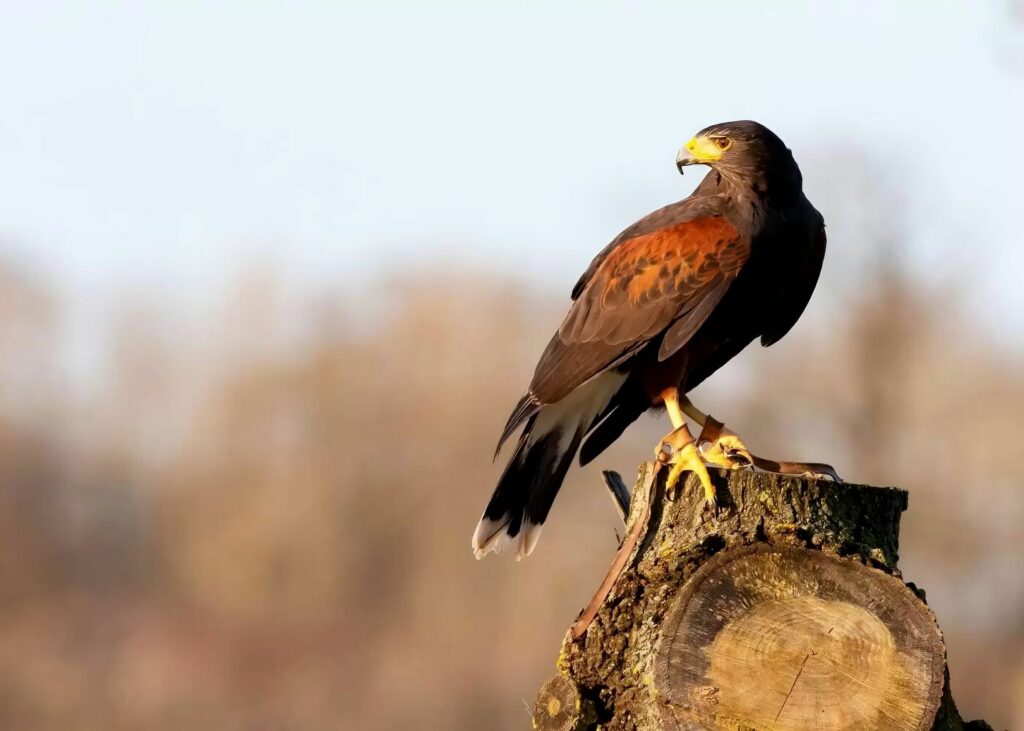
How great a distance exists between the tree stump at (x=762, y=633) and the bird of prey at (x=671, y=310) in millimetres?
743

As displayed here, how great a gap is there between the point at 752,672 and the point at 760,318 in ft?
6.48

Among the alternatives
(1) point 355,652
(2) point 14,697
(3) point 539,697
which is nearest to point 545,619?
(1) point 355,652

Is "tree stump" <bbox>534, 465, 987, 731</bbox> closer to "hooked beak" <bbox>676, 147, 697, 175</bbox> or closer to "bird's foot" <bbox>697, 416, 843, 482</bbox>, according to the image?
"bird's foot" <bbox>697, 416, 843, 482</bbox>

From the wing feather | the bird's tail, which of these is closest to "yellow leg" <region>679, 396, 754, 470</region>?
the bird's tail

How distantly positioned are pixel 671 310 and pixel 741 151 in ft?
2.33

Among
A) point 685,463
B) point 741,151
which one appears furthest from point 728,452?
point 741,151

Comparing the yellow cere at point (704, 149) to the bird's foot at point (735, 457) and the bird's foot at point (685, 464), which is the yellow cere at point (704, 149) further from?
the bird's foot at point (685, 464)

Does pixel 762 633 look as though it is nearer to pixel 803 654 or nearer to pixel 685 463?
pixel 803 654

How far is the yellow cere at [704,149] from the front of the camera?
18.2 ft

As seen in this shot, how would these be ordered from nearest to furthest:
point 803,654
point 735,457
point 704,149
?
point 803,654, point 735,457, point 704,149

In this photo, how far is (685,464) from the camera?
4520mm

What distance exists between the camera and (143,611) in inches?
933

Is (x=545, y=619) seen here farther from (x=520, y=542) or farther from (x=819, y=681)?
(x=819, y=681)

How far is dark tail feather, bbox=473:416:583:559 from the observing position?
5535mm
